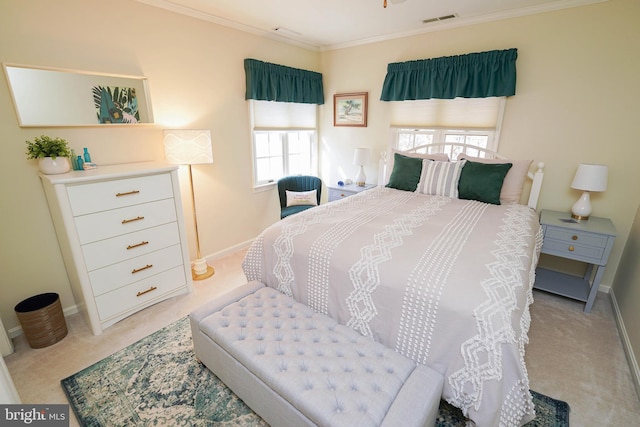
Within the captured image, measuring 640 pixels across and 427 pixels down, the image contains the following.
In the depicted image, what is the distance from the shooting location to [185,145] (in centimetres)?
254

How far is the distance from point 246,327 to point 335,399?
0.64 metres

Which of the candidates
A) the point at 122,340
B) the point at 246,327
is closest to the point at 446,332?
the point at 246,327

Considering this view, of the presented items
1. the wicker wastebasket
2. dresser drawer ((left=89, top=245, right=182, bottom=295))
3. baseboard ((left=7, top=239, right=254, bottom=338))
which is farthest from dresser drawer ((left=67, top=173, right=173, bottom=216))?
baseboard ((left=7, top=239, right=254, bottom=338))

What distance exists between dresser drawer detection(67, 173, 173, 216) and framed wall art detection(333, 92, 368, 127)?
2488mm

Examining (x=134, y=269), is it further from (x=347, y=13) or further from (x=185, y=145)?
(x=347, y=13)

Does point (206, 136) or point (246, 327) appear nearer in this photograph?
point (246, 327)

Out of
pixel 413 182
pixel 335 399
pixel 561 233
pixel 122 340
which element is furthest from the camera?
pixel 413 182

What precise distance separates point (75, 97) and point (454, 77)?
132 inches

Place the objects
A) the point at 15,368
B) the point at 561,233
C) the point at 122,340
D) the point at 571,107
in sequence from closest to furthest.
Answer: the point at 15,368
the point at 122,340
the point at 561,233
the point at 571,107

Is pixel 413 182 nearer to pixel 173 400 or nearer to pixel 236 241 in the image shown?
pixel 236 241

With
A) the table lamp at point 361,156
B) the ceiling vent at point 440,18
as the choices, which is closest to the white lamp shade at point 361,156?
the table lamp at point 361,156

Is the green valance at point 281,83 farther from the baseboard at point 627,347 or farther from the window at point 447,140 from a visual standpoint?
the baseboard at point 627,347

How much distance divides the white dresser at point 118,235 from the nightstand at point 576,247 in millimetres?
3165

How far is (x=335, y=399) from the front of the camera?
1.19 m
